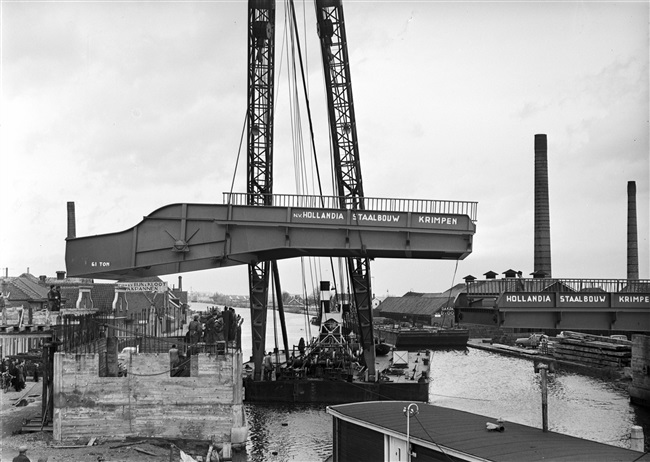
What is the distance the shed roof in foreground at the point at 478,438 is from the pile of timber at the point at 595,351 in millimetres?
40012

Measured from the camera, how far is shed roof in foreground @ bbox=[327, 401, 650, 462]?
1428 cm

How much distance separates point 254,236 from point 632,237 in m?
54.7

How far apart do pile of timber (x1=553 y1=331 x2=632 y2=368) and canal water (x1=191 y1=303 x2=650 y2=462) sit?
3.93 m

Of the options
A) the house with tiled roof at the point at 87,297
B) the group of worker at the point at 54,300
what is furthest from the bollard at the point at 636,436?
the house with tiled roof at the point at 87,297

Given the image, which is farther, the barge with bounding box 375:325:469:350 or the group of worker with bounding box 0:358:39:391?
the barge with bounding box 375:325:469:350

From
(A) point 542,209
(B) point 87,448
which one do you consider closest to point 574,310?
(B) point 87,448

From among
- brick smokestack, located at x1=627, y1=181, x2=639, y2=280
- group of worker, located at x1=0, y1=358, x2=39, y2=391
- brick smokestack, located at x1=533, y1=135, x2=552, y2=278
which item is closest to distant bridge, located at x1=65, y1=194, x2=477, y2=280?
group of worker, located at x1=0, y1=358, x2=39, y2=391

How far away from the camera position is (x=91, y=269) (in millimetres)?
Answer: 26016

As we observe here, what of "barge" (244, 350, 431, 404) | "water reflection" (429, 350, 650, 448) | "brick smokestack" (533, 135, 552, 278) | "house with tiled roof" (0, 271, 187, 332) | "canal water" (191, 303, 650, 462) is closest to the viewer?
"canal water" (191, 303, 650, 462)

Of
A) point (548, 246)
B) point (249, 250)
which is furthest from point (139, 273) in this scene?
point (548, 246)

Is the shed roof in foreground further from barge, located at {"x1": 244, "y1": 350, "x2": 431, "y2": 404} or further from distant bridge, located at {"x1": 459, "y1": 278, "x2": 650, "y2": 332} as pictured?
barge, located at {"x1": 244, "y1": 350, "x2": 431, "y2": 404}

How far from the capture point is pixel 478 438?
51.8ft

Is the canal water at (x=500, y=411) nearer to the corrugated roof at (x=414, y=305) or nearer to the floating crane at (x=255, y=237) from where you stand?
the floating crane at (x=255, y=237)

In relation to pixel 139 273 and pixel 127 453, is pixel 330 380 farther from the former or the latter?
pixel 127 453
